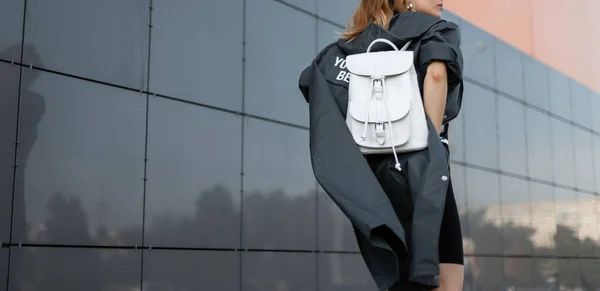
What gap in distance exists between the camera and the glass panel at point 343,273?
8.02 metres

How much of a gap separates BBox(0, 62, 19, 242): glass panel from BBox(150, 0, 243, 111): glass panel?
132cm

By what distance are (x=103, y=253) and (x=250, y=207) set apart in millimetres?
1720

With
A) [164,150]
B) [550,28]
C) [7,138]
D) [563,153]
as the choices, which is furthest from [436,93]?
[550,28]

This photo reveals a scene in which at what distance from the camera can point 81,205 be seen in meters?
5.67

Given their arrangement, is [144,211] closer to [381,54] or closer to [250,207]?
[250,207]

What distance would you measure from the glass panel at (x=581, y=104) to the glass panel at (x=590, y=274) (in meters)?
2.61

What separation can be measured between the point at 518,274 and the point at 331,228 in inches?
202

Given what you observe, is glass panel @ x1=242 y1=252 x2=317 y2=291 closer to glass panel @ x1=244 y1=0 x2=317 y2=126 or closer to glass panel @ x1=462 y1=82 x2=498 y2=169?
glass panel @ x1=244 y1=0 x2=317 y2=126

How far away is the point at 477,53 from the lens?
11781mm

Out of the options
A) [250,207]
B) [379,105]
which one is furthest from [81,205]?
[379,105]

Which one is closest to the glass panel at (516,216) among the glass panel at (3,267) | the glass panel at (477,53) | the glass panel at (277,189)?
the glass panel at (477,53)

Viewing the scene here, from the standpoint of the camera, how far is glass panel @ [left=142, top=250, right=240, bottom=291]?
6188 mm

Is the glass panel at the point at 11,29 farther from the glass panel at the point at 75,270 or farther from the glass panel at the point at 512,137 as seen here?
the glass panel at the point at 512,137

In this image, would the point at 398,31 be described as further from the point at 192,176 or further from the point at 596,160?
the point at 596,160
